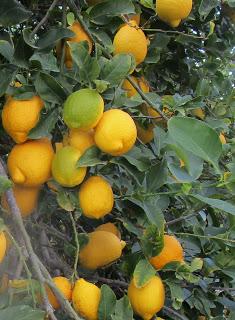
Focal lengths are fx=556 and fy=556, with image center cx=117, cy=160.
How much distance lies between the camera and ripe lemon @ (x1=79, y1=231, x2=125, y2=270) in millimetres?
1317

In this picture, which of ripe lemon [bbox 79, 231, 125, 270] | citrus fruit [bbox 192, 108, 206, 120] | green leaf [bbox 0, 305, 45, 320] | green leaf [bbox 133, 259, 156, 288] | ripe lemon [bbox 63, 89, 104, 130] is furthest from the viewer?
citrus fruit [bbox 192, 108, 206, 120]

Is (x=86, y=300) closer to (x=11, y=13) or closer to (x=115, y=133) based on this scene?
(x=115, y=133)

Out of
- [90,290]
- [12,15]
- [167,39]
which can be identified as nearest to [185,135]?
[90,290]

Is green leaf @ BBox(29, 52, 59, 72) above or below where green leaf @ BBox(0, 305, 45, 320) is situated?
above

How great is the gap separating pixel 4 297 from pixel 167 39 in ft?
3.09

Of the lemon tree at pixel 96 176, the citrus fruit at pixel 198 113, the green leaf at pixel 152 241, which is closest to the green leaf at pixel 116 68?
the lemon tree at pixel 96 176

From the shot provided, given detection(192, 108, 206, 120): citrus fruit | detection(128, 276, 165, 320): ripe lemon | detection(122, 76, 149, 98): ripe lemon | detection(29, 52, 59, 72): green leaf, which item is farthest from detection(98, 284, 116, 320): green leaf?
detection(192, 108, 206, 120): citrus fruit

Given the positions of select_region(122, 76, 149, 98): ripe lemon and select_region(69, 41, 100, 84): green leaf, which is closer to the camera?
select_region(69, 41, 100, 84): green leaf

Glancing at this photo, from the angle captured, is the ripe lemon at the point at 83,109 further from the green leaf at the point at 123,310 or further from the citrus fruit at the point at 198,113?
the citrus fruit at the point at 198,113

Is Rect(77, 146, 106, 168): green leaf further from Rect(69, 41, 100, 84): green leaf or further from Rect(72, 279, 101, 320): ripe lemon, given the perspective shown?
Rect(72, 279, 101, 320): ripe lemon

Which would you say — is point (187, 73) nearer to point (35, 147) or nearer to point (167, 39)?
point (167, 39)

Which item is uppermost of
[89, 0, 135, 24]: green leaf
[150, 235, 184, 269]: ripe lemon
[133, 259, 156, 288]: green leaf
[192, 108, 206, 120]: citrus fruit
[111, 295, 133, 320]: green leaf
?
[89, 0, 135, 24]: green leaf

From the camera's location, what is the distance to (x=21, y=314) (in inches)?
36.2

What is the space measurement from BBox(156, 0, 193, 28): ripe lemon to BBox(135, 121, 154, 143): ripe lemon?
30 cm
